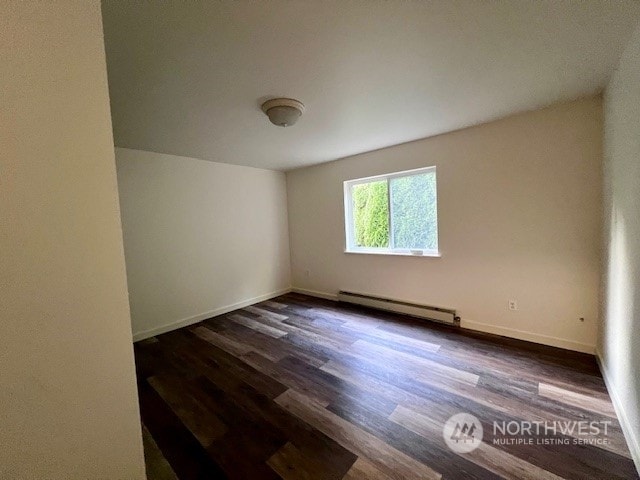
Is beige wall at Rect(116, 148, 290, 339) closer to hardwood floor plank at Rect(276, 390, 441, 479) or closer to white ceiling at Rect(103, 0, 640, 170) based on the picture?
white ceiling at Rect(103, 0, 640, 170)

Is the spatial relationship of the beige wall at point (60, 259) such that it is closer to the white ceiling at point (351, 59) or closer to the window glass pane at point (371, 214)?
the white ceiling at point (351, 59)

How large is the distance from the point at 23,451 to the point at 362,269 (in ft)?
11.4

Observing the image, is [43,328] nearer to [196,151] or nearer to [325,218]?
[196,151]

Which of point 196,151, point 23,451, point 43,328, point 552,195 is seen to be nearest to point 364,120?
point 552,195

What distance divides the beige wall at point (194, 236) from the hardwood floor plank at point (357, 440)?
2220mm

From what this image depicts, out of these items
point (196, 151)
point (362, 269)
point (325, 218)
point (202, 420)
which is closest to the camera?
point (202, 420)

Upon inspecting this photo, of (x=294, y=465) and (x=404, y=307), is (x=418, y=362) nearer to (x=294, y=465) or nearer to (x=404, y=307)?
(x=404, y=307)

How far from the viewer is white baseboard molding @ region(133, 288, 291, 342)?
304 centimetres

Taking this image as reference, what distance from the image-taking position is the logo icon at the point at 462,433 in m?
1.42

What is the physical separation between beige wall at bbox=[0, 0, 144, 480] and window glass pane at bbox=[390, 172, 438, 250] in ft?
10.4

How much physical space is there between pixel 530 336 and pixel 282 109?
3224 mm

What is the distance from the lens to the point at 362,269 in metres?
3.79

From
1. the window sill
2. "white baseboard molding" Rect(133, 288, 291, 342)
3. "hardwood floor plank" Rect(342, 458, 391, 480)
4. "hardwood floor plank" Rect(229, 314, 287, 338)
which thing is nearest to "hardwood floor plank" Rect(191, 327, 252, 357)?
"white baseboard molding" Rect(133, 288, 291, 342)

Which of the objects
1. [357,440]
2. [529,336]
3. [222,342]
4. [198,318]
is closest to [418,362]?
[357,440]
